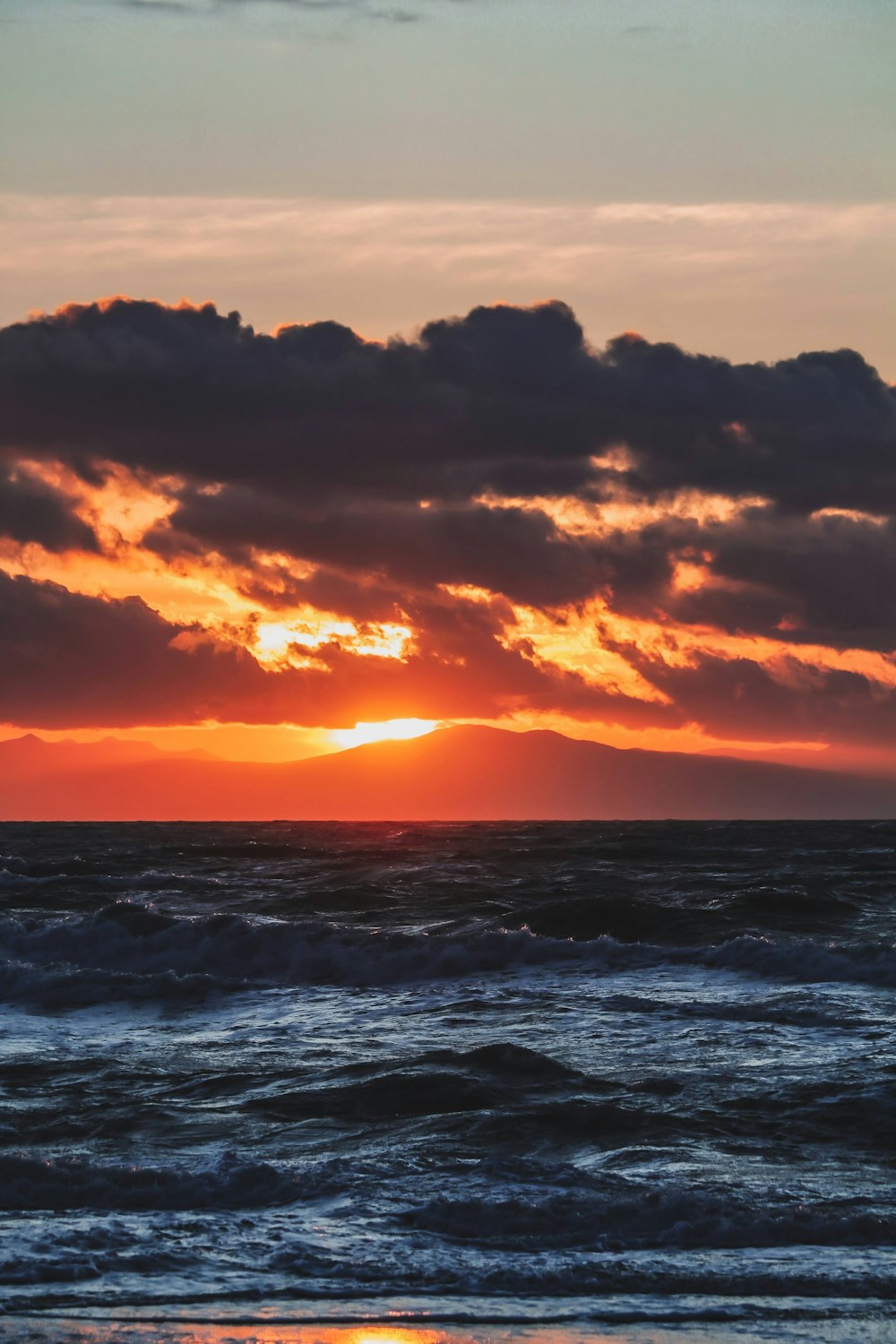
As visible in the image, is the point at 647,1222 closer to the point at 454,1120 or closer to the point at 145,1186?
the point at 454,1120

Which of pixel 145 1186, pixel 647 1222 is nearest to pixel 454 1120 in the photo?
pixel 145 1186

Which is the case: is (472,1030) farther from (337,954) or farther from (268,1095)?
(337,954)

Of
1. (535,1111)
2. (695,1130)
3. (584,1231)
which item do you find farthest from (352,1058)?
(584,1231)

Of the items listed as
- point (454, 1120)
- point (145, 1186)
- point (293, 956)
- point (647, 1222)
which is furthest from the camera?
point (293, 956)

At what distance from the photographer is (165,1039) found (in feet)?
61.4

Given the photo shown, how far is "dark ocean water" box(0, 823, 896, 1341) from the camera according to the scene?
8.70 m

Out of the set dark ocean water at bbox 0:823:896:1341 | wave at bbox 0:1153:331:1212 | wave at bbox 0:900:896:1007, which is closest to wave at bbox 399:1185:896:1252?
dark ocean water at bbox 0:823:896:1341

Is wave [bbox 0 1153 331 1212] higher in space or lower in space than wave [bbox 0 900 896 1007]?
higher

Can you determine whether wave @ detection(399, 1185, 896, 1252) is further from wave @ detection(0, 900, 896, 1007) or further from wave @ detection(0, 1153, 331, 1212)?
wave @ detection(0, 900, 896, 1007)

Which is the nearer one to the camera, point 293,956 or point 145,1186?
point 145,1186

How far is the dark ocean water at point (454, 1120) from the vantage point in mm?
8703

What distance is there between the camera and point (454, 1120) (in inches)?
528

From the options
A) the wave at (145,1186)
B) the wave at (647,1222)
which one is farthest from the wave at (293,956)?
the wave at (647,1222)

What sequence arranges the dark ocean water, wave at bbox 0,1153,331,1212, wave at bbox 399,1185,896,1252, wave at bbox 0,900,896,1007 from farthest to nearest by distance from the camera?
wave at bbox 0,900,896,1007 → wave at bbox 0,1153,331,1212 → wave at bbox 399,1185,896,1252 → the dark ocean water
